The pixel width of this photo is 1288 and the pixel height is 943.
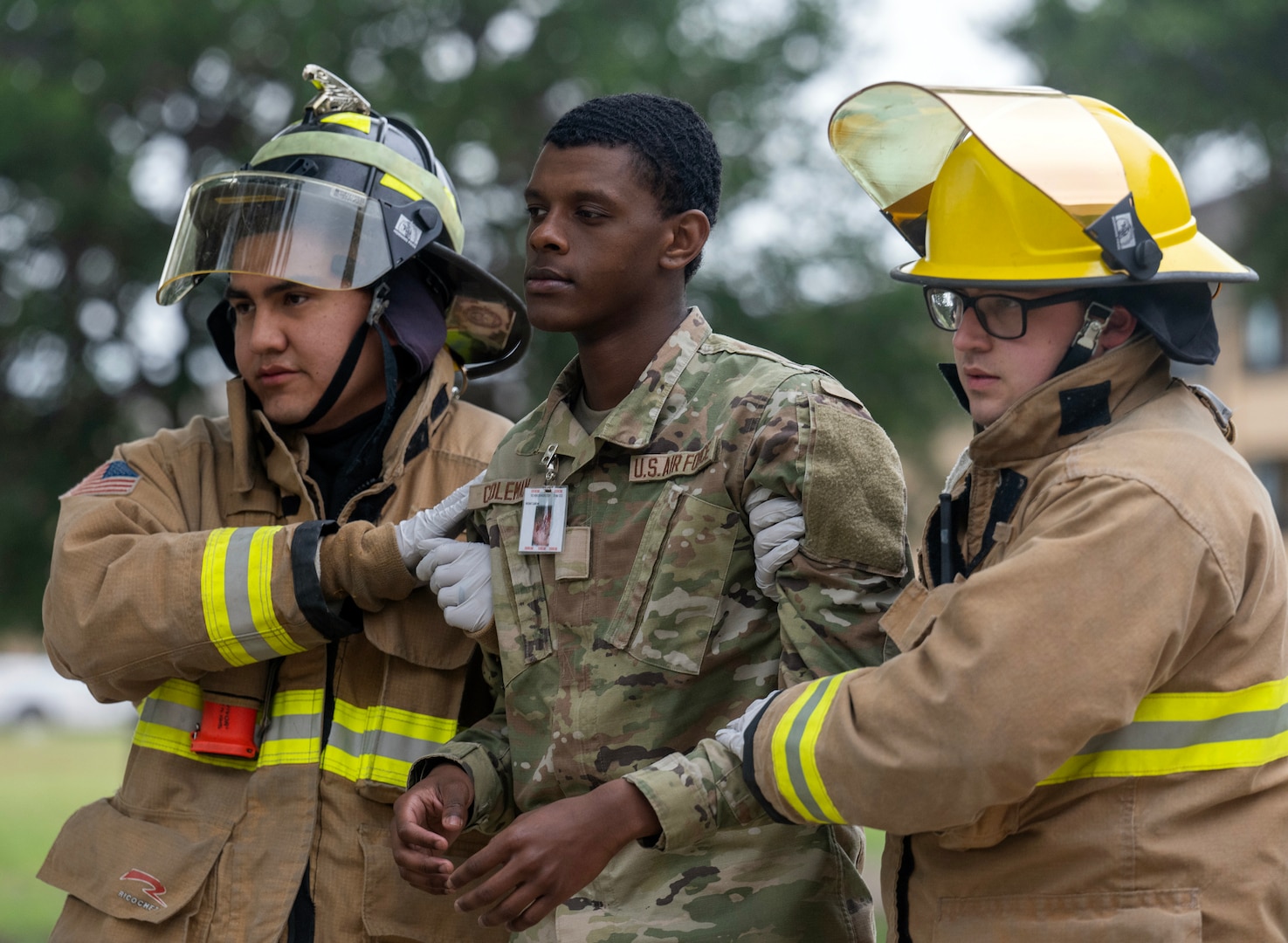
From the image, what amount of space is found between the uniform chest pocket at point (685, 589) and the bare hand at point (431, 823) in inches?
19.3

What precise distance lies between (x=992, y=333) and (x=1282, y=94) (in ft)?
28.1

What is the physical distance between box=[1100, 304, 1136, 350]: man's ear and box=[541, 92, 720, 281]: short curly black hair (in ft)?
3.21

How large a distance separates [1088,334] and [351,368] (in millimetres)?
1996

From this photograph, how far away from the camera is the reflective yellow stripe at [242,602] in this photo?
3.29 m

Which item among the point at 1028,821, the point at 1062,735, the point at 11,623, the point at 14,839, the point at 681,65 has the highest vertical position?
the point at 681,65

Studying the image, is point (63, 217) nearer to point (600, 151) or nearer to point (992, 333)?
point (600, 151)

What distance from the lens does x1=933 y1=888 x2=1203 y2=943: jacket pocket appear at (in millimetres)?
2176

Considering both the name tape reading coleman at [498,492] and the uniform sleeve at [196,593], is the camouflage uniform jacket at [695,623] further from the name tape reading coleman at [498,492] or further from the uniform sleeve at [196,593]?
the uniform sleeve at [196,593]

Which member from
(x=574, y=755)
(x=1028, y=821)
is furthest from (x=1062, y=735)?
(x=574, y=755)

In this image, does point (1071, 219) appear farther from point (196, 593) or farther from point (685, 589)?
point (196, 593)

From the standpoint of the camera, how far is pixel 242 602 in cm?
329

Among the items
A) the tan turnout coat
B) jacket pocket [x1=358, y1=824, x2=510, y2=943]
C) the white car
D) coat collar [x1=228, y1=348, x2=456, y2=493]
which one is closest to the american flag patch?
coat collar [x1=228, y1=348, x2=456, y2=493]

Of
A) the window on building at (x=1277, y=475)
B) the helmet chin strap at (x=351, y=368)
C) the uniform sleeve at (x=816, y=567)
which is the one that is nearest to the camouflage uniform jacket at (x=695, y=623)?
the uniform sleeve at (x=816, y=567)

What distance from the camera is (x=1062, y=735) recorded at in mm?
2096
